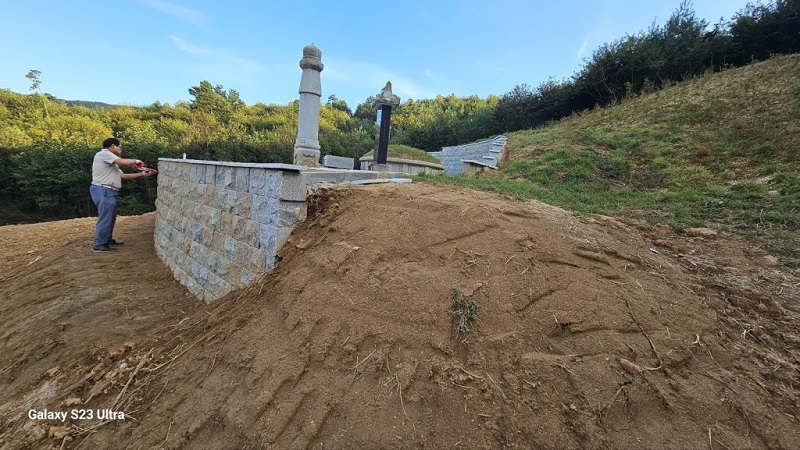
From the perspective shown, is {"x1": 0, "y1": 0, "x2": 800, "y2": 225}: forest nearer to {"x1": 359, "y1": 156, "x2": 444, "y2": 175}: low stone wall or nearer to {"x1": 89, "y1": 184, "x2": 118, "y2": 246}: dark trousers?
{"x1": 359, "y1": 156, "x2": 444, "y2": 175}: low stone wall

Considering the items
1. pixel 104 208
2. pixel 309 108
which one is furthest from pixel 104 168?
pixel 309 108

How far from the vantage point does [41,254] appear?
683 centimetres

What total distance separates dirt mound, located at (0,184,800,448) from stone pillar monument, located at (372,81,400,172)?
145 inches

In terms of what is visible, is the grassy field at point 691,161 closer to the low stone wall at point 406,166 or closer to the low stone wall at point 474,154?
the low stone wall at point 474,154

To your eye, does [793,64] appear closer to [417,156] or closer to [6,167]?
[417,156]

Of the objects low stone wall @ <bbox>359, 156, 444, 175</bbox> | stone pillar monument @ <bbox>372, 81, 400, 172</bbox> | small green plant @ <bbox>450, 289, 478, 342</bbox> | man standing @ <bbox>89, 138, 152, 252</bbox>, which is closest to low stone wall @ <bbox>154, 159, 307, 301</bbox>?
man standing @ <bbox>89, 138, 152, 252</bbox>

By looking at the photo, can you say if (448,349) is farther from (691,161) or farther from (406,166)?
(406,166)

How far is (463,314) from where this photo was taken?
2268mm

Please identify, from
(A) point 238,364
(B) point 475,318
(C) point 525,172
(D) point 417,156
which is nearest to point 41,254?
(A) point 238,364

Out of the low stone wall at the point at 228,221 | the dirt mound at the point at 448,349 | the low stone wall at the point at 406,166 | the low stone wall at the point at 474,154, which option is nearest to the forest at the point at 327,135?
the low stone wall at the point at 406,166

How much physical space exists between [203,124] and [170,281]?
703 inches

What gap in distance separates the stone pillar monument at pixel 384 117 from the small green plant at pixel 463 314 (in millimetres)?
5111

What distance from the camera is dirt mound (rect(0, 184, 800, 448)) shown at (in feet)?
5.90

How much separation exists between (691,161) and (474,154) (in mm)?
7016
